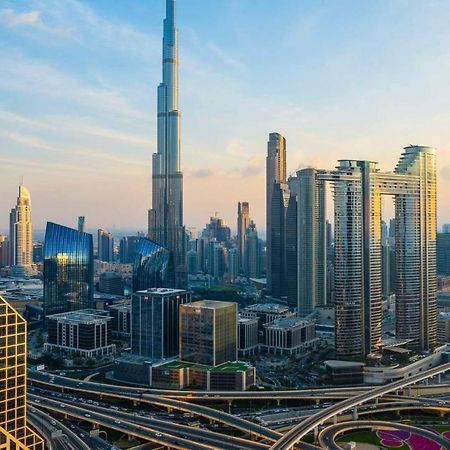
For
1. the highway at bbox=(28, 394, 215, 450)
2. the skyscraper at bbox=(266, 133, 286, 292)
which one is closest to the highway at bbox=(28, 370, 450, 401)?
the highway at bbox=(28, 394, 215, 450)

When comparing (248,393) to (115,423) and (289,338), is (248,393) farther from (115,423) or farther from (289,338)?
(289,338)

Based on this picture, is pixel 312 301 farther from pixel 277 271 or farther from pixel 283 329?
pixel 277 271

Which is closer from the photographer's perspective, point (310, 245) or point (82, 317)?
point (82, 317)

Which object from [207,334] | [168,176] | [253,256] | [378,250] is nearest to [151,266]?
[207,334]

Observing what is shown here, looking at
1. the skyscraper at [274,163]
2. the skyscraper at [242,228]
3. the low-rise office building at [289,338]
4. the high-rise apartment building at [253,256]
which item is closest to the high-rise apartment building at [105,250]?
the skyscraper at [242,228]

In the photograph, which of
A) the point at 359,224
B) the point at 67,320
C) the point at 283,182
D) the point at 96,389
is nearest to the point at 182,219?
the point at 283,182
